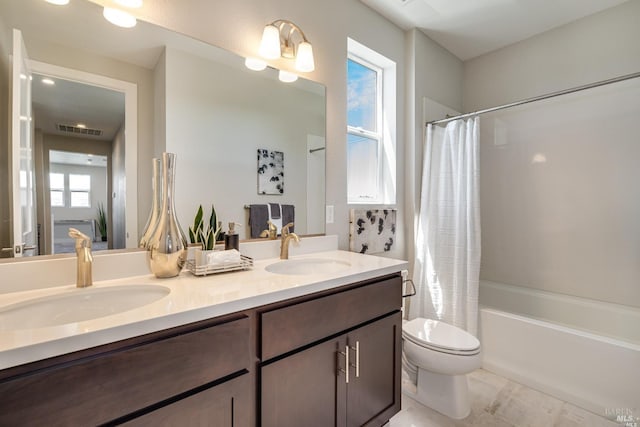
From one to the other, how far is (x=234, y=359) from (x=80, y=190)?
827 mm

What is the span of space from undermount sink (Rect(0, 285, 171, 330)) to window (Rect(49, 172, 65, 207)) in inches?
13.4

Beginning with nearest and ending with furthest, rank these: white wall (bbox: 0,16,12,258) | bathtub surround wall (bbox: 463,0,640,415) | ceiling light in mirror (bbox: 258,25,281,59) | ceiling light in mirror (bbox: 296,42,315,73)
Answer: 1. white wall (bbox: 0,16,12,258)
2. ceiling light in mirror (bbox: 258,25,281,59)
3. ceiling light in mirror (bbox: 296,42,315,73)
4. bathtub surround wall (bbox: 463,0,640,415)

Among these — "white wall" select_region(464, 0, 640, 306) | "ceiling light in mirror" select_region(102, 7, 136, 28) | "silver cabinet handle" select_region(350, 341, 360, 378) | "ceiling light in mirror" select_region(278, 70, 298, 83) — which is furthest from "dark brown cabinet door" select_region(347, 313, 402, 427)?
"white wall" select_region(464, 0, 640, 306)

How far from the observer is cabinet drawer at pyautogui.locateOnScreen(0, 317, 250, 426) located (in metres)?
0.58

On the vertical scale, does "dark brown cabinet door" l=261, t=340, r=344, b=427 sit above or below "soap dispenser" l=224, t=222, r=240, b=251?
below

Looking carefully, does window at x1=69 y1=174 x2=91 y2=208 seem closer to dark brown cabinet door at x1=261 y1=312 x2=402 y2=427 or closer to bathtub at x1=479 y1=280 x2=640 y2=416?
dark brown cabinet door at x1=261 y1=312 x2=402 y2=427

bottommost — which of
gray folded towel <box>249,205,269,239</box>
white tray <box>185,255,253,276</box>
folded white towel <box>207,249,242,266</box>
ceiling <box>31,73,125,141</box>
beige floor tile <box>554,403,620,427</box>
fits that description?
beige floor tile <box>554,403,620,427</box>

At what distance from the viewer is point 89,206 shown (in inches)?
42.8

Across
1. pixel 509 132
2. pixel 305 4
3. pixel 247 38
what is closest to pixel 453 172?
pixel 509 132

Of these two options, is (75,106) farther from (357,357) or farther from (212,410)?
(357,357)

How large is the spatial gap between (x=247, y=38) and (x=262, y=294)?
1278 mm

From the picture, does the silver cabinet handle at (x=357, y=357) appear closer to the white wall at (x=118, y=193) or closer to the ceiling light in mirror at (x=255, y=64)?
the white wall at (x=118, y=193)

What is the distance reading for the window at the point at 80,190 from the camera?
1.05 meters

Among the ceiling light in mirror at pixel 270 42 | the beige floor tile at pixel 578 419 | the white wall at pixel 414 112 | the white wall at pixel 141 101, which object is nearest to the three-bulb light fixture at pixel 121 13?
the white wall at pixel 141 101
